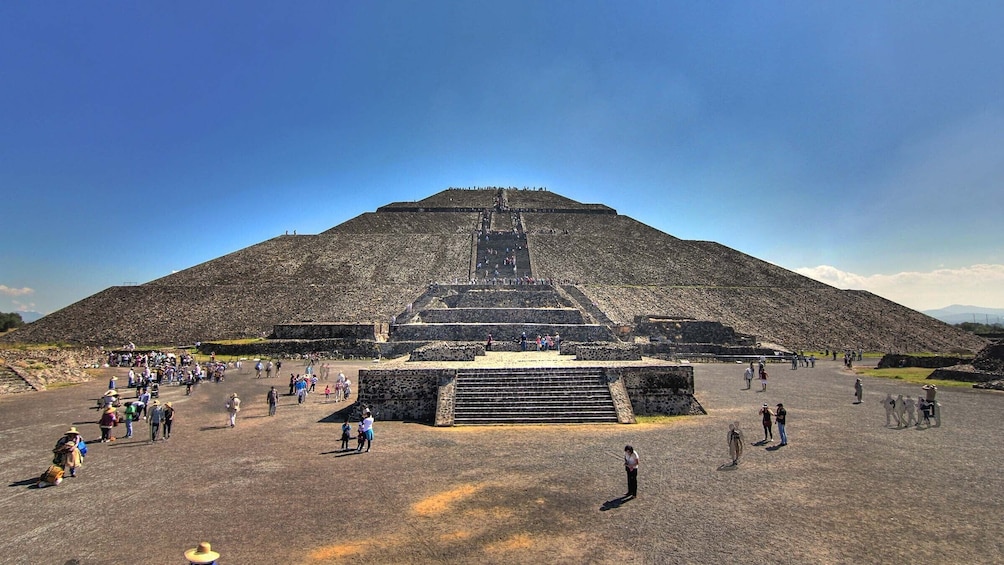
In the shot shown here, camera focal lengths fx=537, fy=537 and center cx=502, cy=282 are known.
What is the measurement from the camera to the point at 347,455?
9.73 m

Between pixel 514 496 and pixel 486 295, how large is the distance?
21169 mm

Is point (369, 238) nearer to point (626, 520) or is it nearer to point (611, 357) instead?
point (611, 357)

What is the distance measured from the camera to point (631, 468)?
7340 millimetres

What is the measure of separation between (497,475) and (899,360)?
23711mm

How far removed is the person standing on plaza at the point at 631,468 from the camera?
7289 mm

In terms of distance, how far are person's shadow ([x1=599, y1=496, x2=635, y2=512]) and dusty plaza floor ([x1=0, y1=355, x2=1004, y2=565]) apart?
0.07 m

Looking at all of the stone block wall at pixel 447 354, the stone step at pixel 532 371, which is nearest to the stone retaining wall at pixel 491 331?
the stone block wall at pixel 447 354

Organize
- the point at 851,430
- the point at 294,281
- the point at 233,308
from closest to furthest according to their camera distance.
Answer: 1. the point at 851,430
2. the point at 233,308
3. the point at 294,281

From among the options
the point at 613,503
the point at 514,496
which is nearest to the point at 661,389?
the point at 613,503

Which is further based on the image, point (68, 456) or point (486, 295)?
point (486, 295)

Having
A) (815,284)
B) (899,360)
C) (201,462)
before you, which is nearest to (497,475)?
(201,462)

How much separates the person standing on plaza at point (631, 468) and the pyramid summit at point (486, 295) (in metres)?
15.0

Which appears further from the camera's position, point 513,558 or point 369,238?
point 369,238

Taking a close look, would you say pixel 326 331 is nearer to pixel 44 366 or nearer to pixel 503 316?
pixel 503 316
